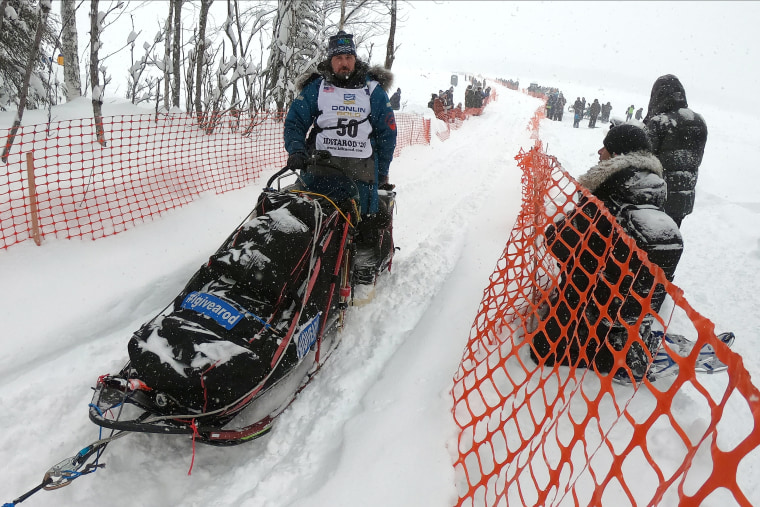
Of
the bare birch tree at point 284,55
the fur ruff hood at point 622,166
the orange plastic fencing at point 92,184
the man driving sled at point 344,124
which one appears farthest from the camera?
the bare birch tree at point 284,55

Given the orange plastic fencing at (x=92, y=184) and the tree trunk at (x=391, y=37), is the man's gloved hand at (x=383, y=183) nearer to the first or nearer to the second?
the orange plastic fencing at (x=92, y=184)

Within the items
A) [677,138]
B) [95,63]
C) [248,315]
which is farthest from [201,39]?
[677,138]

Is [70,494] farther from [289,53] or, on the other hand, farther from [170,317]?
[289,53]

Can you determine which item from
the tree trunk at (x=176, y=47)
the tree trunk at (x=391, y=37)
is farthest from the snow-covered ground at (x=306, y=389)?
the tree trunk at (x=391, y=37)

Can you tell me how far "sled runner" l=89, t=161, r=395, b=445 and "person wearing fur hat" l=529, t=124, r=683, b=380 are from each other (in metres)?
1.36

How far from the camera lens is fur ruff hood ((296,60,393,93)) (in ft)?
9.92

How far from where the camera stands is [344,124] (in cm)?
306

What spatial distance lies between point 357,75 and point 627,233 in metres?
2.13

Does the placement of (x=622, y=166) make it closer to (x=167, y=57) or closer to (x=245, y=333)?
(x=245, y=333)

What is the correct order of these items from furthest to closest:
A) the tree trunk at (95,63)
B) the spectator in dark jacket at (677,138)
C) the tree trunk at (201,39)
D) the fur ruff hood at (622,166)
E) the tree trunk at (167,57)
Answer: the tree trunk at (167,57)
the tree trunk at (201,39)
the tree trunk at (95,63)
the spectator in dark jacket at (677,138)
the fur ruff hood at (622,166)

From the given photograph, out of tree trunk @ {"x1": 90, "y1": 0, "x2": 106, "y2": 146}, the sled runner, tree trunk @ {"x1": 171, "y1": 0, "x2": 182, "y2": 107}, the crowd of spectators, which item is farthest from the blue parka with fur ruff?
the crowd of spectators

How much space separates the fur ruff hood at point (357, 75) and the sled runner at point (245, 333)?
0.95 m

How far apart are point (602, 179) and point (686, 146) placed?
1.88 metres

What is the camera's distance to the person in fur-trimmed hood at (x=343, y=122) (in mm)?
3008
